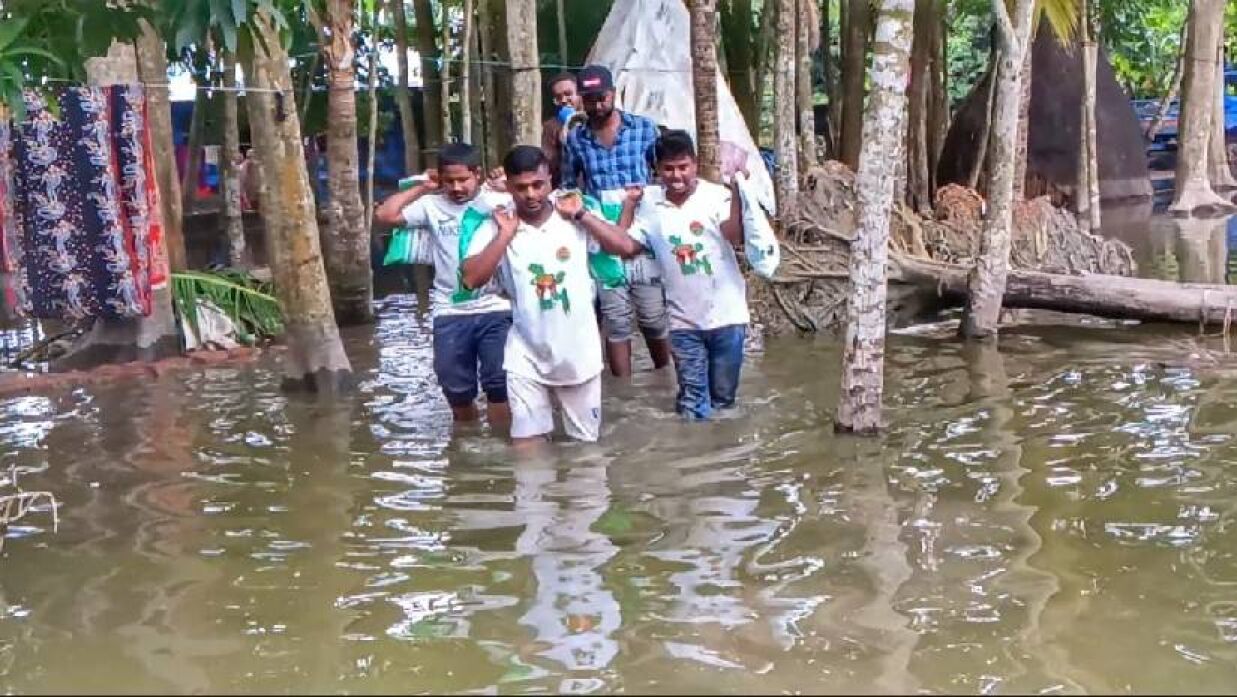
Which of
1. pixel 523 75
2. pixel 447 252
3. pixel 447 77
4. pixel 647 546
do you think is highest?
pixel 447 77

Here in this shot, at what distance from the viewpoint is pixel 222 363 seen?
9664 mm

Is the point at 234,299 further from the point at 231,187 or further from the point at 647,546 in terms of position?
the point at 647,546

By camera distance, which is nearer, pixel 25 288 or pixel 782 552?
pixel 782 552

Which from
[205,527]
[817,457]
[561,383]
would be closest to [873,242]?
[817,457]

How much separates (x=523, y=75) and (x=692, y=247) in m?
3.35

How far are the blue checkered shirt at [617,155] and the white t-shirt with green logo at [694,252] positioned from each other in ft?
3.67

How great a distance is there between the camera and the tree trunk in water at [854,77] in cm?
1520

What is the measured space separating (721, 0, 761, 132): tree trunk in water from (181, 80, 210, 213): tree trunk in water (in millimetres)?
6045

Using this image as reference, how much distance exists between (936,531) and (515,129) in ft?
17.8

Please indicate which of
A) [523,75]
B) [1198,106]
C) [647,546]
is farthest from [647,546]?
[1198,106]

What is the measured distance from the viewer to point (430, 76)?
1759cm

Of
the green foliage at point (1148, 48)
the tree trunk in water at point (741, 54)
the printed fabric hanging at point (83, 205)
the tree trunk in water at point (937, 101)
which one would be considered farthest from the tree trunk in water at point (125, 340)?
the green foliage at point (1148, 48)

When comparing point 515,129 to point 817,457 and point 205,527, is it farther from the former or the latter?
point 205,527

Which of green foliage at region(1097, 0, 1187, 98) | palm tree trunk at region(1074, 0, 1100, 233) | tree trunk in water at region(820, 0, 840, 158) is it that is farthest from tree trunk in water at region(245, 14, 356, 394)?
green foliage at region(1097, 0, 1187, 98)
